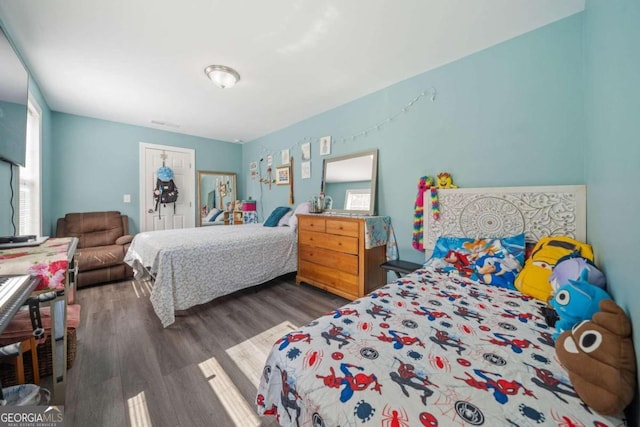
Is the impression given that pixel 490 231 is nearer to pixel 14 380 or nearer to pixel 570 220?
pixel 570 220

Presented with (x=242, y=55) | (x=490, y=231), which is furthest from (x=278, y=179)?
(x=490, y=231)

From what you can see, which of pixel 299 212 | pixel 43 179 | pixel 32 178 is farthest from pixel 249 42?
pixel 43 179

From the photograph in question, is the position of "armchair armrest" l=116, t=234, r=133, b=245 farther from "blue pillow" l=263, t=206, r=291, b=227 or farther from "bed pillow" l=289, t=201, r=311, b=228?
"bed pillow" l=289, t=201, r=311, b=228

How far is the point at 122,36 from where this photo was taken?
1.81 metres

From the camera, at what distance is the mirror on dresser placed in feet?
15.0

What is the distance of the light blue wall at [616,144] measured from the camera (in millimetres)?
766

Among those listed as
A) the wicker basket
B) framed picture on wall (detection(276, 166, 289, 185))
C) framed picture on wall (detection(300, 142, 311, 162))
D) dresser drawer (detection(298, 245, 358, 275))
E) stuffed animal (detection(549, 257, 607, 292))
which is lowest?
the wicker basket

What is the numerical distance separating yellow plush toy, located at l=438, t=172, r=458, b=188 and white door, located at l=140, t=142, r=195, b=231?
4308mm

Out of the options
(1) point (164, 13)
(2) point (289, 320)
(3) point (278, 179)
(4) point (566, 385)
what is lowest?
(2) point (289, 320)

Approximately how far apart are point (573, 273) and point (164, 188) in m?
5.03

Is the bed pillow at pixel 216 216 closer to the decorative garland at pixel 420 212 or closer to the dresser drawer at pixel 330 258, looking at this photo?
the dresser drawer at pixel 330 258

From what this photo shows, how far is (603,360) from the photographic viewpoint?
0.66 m

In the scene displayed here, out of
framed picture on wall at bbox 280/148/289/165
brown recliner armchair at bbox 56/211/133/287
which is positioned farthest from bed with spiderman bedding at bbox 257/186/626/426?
brown recliner armchair at bbox 56/211/133/287

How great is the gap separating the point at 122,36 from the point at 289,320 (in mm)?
2753
